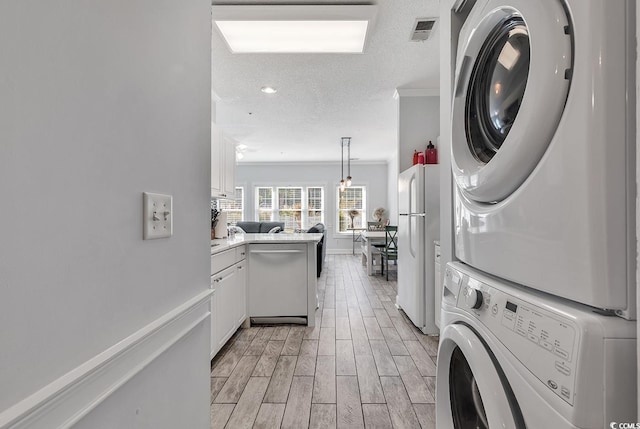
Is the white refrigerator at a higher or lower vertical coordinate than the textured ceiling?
lower

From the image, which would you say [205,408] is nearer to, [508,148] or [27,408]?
[27,408]

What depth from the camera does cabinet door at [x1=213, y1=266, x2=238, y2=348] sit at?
8.08 ft

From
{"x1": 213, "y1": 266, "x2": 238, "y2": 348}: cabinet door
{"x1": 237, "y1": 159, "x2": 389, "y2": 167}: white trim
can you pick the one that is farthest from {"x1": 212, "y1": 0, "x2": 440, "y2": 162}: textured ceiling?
{"x1": 237, "y1": 159, "x2": 389, "y2": 167}: white trim

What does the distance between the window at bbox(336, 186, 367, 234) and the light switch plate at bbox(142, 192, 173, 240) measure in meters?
8.30

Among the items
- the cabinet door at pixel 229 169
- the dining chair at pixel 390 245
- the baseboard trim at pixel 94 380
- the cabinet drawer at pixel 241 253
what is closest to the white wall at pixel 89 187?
the baseboard trim at pixel 94 380

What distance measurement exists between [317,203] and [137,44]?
848cm

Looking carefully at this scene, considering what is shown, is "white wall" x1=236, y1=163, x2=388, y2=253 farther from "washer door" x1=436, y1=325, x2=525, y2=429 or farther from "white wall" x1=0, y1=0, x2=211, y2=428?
"white wall" x1=0, y1=0, x2=211, y2=428

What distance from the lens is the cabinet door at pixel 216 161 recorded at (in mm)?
3059

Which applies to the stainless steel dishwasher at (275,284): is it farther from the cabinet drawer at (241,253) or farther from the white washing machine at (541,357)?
the white washing machine at (541,357)

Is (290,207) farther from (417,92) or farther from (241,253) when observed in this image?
(241,253)

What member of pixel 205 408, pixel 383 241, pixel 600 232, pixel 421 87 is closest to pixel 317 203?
pixel 383 241

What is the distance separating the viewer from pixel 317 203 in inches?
362

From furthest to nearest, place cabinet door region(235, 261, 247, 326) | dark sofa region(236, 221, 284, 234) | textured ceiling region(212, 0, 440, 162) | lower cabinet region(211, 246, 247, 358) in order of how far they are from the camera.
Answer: dark sofa region(236, 221, 284, 234) < cabinet door region(235, 261, 247, 326) < textured ceiling region(212, 0, 440, 162) < lower cabinet region(211, 246, 247, 358)

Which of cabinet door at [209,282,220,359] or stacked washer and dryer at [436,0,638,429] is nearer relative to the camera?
stacked washer and dryer at [436,0,638,429]
